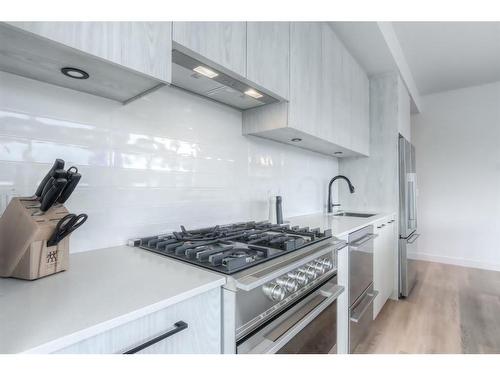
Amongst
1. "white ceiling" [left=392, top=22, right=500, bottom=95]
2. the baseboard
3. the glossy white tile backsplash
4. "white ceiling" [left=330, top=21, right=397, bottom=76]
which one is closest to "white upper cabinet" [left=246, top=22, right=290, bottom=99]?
the glossy white tile backsplash

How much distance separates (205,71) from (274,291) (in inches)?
38.0

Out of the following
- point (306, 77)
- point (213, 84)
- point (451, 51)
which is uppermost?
point (451, 51)

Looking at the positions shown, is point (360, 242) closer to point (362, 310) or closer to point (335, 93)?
point (362, 310)

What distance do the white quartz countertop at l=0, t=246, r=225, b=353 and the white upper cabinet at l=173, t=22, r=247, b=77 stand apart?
0.81 meters

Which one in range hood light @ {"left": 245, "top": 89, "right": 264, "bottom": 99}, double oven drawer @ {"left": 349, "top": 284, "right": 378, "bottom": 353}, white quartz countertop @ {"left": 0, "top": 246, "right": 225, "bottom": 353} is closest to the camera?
white quartz countertop @ {"left": 0, "top": 246, "right": 225, "bottom": 353}

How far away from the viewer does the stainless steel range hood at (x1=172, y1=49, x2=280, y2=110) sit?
3.55 ft

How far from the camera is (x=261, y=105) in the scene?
1.60 metres

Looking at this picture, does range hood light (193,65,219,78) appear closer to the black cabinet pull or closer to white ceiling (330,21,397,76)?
A: the black cabinet pull

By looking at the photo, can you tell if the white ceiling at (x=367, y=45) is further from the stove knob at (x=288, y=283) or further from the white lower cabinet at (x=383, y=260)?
the stove knob at (x=288, y=283)

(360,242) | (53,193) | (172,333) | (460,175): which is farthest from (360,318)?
(460,175)

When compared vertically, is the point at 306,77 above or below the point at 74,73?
above

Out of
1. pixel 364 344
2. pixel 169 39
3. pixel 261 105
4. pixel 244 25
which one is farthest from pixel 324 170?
pixel 169 39

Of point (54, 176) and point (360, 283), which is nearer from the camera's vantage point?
Result: point (54, 176)

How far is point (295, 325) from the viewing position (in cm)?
93
